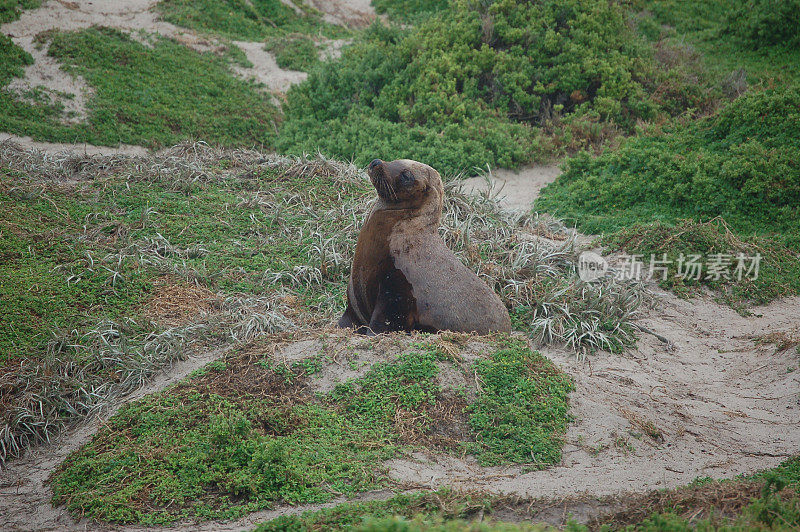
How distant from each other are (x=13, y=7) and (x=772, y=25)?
15.1m

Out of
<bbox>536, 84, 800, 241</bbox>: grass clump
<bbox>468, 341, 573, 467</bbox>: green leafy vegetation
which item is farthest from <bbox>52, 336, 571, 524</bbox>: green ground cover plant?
<bbox>536, 84, 800, 241</bbox>: grass clump

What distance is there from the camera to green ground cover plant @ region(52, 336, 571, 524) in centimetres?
398

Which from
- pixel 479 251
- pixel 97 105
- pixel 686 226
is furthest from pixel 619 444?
pixel 97 105

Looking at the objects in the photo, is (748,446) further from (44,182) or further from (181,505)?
(44,182)

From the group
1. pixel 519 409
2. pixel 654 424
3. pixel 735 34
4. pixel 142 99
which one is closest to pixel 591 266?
pixel 654 424

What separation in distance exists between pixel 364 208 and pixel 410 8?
10.7 m

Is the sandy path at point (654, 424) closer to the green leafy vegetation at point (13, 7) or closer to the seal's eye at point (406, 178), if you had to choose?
the seal's eye at point (406, 178)

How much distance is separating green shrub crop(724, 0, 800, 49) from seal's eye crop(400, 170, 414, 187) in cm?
1165

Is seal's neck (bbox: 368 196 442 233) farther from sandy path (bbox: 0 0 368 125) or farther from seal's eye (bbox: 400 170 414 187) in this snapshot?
sandy path (bbox: 0 0 368 125)

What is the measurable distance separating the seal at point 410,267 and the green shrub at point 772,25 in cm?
1144

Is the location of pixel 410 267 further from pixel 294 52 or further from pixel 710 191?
pixel 294 52

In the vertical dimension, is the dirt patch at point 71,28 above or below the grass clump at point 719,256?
above

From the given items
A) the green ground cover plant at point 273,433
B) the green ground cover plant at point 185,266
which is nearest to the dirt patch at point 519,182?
the green ground cover plant at point 185,266

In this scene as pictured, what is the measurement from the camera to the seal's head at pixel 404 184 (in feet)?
18.2
